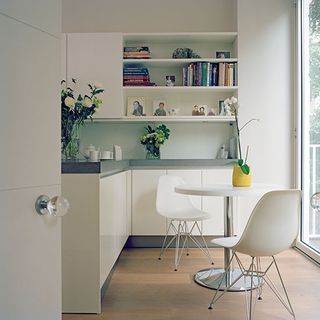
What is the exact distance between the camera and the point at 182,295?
254 cm

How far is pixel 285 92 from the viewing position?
4105mm

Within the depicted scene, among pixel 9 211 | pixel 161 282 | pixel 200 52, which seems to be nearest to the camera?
pixel 9 211

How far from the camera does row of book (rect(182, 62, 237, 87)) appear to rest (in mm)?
4055

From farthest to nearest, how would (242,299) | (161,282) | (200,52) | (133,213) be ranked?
(200,52) < (133,213) < (161,282) < (242,299)

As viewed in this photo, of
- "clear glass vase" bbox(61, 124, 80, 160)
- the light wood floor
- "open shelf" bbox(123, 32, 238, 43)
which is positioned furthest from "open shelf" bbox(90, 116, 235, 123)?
the light wood floor

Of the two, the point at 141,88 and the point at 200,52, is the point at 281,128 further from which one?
the point at 141,88

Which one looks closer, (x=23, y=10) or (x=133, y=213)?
(x=23, y=10)

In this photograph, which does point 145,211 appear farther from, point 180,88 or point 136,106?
point 180,88

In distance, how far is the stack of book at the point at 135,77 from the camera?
4.07 m

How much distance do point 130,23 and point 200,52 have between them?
917mm

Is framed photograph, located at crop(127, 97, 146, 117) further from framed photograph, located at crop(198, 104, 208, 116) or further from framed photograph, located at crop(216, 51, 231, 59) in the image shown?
framed photograph, located at crop(216, 51, 231, 59)

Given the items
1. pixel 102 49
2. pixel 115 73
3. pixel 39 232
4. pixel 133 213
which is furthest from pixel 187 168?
pixel 39 232

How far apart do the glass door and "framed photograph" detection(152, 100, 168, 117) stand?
5.04 ft

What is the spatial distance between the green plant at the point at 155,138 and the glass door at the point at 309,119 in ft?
4.97
